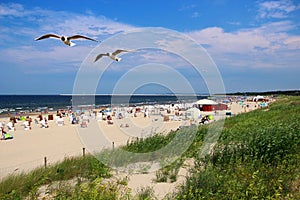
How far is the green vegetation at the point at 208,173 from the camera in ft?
15.5

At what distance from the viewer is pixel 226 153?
6.89 metres

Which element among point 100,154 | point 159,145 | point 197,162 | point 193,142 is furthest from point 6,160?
point 197,162

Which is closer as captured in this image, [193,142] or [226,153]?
[226,153]

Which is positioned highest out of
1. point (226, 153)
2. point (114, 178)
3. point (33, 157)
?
point (226, 153)

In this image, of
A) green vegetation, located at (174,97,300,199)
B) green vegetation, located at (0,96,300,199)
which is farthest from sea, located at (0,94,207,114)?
green vegetation, located at (174,97,300,199)

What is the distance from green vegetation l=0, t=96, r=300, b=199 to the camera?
15.5 feet

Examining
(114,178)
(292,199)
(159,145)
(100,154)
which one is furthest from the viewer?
(159,145)

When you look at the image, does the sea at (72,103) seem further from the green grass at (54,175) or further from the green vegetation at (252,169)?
the green vegetation at (252,169)

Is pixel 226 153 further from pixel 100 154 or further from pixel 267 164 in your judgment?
pixel 100 154

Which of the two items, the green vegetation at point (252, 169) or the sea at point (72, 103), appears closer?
the green vegetation at point (252, 169)

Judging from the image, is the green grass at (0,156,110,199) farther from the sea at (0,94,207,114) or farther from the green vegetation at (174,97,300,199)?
the sea at (0,94,207,114)

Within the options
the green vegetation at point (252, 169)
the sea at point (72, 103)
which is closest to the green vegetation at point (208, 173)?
the green vegetation at point (252, 169)

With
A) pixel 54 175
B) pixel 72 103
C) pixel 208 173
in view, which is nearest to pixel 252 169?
pixel 208 173

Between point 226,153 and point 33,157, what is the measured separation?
888cm
